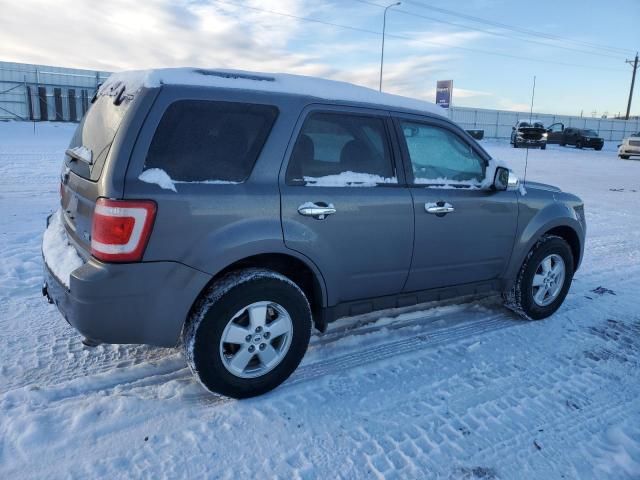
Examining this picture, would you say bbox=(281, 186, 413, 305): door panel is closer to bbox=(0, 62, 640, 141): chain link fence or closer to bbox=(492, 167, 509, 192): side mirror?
bbox=(492, 167, 509, 192): side mirror

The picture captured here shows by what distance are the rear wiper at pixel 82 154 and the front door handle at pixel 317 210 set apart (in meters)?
1.25

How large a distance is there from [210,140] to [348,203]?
96 centimetres

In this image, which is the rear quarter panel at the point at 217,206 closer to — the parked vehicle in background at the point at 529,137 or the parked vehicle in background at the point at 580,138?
the parked vehicle in background at the point at 529,137

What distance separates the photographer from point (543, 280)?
443cm

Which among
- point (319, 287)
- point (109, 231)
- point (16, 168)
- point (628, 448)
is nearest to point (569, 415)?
point (628, 448)

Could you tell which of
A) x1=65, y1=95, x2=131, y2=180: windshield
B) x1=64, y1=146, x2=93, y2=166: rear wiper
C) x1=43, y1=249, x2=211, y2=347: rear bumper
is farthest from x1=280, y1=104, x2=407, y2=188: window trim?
x1=64, y1=146, x2=93, y2=166: rear wiper

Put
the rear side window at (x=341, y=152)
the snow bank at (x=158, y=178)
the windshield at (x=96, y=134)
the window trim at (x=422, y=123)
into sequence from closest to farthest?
the snow bank at (x=158, y=178) < the windshield at (x=96, y=134) < the rear side window at (x=341, y=152) < the window trim at (x=422, y=123)

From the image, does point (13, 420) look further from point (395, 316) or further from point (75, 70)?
point (75, 70)

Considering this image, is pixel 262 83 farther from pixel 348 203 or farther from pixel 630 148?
pixel 630 148

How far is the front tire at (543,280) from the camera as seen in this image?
4.33 m

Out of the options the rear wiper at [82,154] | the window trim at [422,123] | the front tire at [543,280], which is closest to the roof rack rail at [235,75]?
the rear wiper at [82,154]

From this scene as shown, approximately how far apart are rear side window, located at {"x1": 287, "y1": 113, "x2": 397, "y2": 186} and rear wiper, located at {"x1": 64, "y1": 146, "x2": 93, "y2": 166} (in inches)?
45.9

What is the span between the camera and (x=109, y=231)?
255 centimetres

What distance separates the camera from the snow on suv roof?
9.20ft
